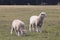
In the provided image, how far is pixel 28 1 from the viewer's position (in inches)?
4557

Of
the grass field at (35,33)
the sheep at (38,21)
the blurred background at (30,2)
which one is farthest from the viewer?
the blurred background at (30,2)

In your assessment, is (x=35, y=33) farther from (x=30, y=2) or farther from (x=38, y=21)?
(x=30, y=2)

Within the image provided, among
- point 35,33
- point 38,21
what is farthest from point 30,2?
point 35,33

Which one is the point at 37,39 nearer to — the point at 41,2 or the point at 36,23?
the point at 36,23

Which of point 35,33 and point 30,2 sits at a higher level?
point 35,33

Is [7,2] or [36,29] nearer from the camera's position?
[36,29]

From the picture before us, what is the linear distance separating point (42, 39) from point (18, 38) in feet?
4.90

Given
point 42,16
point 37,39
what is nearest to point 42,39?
point 37,39

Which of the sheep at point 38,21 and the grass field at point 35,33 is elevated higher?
the sheep at point 38,21

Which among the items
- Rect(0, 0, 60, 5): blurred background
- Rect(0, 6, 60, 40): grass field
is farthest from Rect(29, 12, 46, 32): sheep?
Rect(0, 0, 60, 5): blurred background

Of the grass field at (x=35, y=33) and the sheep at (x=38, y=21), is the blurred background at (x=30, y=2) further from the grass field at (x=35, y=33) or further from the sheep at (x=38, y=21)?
the sheep at (x=38, y=21)

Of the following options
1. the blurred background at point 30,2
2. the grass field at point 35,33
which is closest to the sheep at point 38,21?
the grass field at point 35,33

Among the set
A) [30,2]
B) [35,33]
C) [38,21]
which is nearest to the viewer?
[35,33]

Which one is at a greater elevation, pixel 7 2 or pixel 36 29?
pixel 36 29
